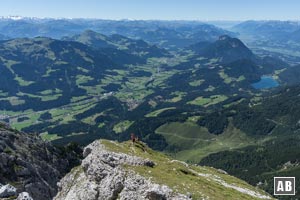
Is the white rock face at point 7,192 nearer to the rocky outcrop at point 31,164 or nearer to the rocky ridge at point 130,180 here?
the rocky ridge at point 130,180

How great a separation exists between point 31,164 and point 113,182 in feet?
288

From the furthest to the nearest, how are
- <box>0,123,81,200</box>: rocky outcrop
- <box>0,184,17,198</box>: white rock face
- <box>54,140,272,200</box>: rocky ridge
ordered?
<box>0,123,81,200</box>: rocky outcrop
<box>0,184,17,198</box>: white rock face
<box>54,140,272,200</box>: rocky ridge

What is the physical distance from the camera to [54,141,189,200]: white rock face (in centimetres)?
6731

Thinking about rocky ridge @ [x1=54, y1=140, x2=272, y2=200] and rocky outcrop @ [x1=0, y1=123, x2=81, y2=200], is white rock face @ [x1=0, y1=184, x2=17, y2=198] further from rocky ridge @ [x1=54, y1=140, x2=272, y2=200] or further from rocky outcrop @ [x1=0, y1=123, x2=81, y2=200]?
rocky outcrop @ [x1=0, y1=123, x2=81, y2=200]

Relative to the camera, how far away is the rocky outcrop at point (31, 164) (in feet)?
449

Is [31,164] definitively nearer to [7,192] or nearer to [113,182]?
[7,192]

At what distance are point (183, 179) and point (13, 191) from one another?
38.3 m

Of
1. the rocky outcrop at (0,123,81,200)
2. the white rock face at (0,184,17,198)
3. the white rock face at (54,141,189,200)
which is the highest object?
the white rock face at (54,141,189,200)

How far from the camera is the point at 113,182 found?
2950 inches

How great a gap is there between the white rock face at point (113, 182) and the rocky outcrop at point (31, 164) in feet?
147

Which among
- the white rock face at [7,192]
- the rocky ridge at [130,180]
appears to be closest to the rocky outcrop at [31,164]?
the white rock face at [7,192]

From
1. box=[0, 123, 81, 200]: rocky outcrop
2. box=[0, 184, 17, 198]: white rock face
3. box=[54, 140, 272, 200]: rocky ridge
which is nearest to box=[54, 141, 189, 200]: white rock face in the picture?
box=[54, 140, 272, 200]: rocky ridge

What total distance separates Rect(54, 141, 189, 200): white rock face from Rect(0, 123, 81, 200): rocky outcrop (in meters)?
44.7

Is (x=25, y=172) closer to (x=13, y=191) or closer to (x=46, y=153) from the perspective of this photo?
(x=46, y=153)
